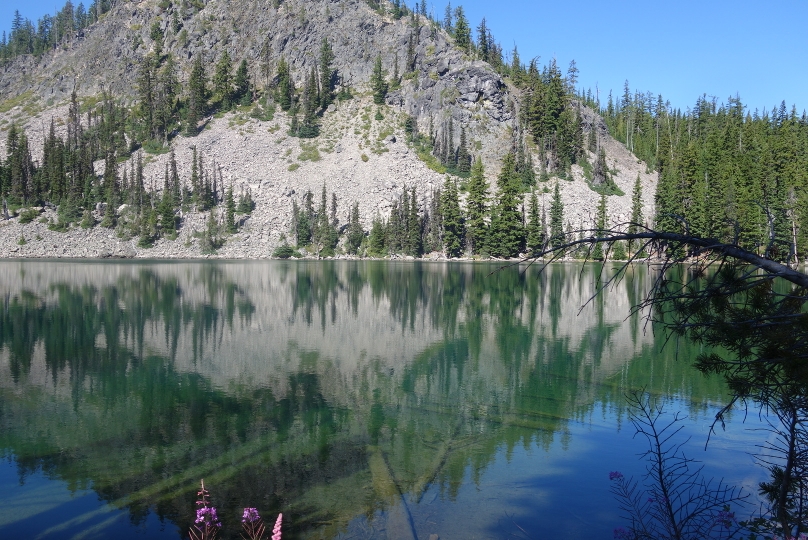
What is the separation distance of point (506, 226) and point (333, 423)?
7920cm

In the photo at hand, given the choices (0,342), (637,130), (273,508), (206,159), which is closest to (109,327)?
(0,342)

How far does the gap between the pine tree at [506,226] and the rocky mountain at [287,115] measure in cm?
1333

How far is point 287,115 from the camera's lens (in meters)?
135

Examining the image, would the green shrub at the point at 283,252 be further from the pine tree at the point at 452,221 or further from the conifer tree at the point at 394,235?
the pine tree at the point at 452,221

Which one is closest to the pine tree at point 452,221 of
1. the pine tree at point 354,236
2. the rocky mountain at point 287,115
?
the rocky mountain at point 287,115

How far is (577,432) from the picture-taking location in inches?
513

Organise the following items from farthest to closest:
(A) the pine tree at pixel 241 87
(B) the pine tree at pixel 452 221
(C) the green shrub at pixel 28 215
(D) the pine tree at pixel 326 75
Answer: (A) the pine tree at pixel 241 87, (D) the pine tree at pixel 326 75, (C) the green shrub at pixel 28 215, (B) the pine tree at pixel 452 221

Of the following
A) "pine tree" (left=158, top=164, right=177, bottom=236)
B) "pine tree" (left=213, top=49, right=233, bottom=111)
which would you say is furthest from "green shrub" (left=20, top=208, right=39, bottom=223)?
"pine tree" (left=213, top=49, right=233, bottom=111)

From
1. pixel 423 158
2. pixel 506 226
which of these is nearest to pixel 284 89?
pixel 423 158

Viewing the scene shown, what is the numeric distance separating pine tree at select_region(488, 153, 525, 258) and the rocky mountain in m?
13.3

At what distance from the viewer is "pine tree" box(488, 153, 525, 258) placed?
9006 centimetres

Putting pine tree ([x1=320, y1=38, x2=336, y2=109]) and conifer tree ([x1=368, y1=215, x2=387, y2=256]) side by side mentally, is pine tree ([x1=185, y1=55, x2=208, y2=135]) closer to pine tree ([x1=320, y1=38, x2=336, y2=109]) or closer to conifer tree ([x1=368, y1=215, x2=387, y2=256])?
pine tree ([x1=320, y1=38, x2=336, y2=109])

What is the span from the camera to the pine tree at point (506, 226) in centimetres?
9006

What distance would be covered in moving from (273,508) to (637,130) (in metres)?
153
